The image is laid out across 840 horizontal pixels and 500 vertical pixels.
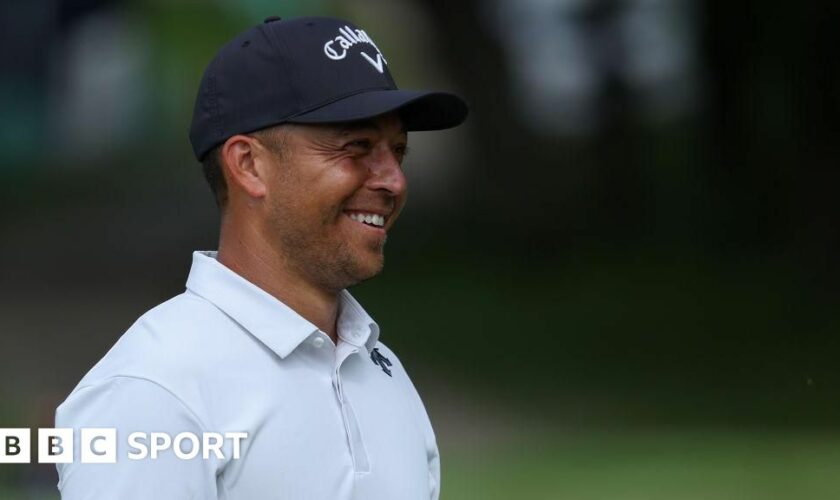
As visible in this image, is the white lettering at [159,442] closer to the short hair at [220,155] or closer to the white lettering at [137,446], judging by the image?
the white lettering at [137,446]

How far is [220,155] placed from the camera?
158cm

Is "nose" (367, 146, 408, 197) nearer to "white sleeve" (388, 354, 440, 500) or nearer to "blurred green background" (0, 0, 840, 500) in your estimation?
"white sleeve" (388, 354, 440, 500)

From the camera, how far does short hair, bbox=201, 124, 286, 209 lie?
154cm

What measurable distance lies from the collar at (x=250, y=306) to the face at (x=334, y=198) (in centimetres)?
7

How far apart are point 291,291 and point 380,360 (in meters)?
0.22

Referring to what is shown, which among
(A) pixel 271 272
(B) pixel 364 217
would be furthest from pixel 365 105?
(A) pixel 271 272

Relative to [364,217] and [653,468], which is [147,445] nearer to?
[364,217]

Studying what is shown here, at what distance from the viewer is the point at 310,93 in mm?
1521

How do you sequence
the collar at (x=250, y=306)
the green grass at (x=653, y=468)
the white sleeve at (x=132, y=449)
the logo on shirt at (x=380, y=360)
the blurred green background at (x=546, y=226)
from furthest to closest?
the green grass at (x=653, y=468)
the blurred green background at (x=546, y=226)
the logo on shirt at (x=380, y=360)
the collar at (x=250, y=306)
the white sleeve at (x=132, y=449)

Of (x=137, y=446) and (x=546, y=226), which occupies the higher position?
(x=137, y=446)

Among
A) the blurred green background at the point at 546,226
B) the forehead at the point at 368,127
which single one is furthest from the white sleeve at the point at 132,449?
the blurred green background at the point at 546,226

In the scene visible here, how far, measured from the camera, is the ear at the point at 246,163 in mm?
1553

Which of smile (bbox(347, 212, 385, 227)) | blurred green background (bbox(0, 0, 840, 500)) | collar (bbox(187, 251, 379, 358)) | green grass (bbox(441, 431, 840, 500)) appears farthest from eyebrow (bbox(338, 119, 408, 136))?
green grass (bbox(441, 431, 840, 500))

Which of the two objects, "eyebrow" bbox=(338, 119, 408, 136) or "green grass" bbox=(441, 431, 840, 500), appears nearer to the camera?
"eyebrow" bbox=(338, 119, 408, 136)
